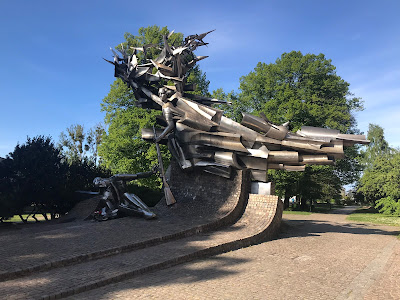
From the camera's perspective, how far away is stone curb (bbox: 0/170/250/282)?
22.4 ft

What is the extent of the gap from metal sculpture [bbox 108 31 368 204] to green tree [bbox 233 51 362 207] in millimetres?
13215

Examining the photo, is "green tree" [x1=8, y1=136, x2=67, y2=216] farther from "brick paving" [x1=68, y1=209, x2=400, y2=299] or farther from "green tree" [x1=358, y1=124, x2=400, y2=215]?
"green tree" [x1=358, y1=124, x2=400, y2=215]

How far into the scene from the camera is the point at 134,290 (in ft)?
20.1

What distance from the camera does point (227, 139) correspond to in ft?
45.2

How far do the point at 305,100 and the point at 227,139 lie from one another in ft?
56.4

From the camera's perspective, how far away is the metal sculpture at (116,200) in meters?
13.0

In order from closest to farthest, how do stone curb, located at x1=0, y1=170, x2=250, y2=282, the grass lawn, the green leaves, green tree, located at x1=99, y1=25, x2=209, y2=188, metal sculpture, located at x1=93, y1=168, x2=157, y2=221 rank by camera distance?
→ stone curb, located at x1=0, y1=170, x2=250, y2=282, metal sculpture, located at x1=93, y1=168, x2=157, y2=221, the grass lawn, green tree, located at x1=99, y1=25, x2=209, y2=188, the green leaves

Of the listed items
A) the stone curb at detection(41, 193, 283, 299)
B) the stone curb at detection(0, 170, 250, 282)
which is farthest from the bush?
the stone curb at detection(41, 193, 283, 299)

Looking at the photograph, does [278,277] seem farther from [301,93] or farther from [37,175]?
[301,93]

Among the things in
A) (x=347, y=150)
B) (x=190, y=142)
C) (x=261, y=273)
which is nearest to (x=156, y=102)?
(x=190, y=142)

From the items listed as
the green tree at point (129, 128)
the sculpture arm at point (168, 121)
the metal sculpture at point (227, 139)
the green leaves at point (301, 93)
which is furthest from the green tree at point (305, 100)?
the sculpture arm at point (168, 121)

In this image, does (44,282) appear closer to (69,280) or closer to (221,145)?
(69,280)

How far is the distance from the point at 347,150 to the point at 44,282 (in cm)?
2681

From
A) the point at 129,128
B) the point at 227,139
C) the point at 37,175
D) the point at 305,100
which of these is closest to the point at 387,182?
the point at 305,100
